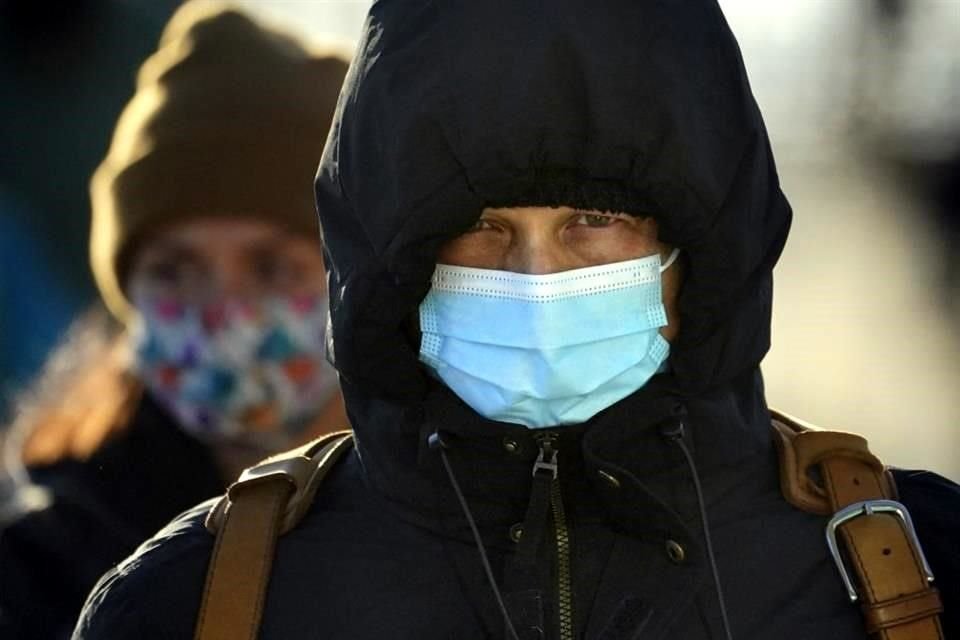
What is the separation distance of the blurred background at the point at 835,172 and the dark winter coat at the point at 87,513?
9.82 ft

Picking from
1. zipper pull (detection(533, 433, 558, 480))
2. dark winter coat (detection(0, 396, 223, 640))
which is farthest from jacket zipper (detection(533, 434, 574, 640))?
dark winter coat (detection(0, 396, 223, 640))

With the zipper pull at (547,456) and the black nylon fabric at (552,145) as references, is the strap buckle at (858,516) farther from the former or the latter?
the zipper pull at (547,456)

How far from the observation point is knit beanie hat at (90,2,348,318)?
603 centimetres

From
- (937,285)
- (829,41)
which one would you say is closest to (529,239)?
(937,285)

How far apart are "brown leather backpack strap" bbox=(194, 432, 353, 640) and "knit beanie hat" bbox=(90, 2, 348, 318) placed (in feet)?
7.64

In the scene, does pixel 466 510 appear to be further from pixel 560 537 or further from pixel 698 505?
pixel 698 505

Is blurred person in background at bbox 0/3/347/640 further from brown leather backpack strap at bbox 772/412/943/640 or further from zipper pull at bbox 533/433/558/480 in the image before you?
brown leather backpack strap at bbox 772/412/943/640

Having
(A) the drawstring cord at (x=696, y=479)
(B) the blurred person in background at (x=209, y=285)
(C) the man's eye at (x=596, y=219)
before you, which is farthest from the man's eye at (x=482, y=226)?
(B) the blurred person in background at (x=209, y=285)

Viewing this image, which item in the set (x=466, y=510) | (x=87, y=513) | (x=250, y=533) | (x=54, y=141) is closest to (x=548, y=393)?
(x=466, y=510)

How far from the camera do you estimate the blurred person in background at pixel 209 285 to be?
591 cm

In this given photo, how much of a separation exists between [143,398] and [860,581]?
2.95 m

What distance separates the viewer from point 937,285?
1594cm

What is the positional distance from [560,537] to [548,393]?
0.22 meters

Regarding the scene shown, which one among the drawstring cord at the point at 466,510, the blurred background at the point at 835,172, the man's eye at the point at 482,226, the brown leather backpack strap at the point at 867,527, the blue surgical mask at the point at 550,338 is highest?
the man's eye at the point at 482,226
